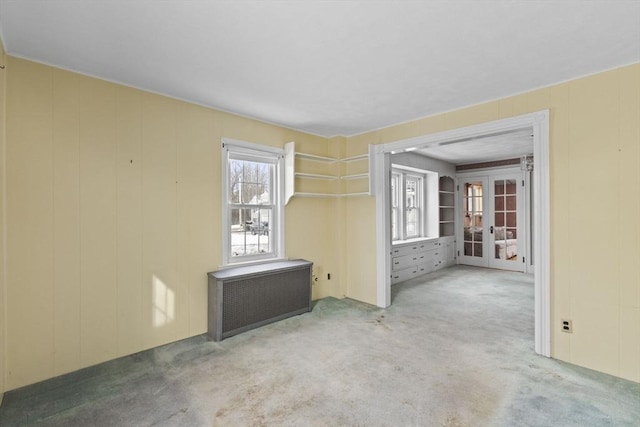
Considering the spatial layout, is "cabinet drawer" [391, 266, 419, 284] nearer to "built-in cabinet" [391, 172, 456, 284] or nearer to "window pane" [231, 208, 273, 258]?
"built-in cabinet" [391, 172, 456, 284]

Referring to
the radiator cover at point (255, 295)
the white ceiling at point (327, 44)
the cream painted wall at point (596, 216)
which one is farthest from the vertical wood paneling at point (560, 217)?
the radiator cover at point (255, 295)

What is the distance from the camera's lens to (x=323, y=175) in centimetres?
463

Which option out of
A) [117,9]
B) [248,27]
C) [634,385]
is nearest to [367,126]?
[248,27]

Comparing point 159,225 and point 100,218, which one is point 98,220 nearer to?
point 100,218

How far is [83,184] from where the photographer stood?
8.61ft

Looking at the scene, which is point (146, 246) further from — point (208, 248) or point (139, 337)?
point (139, 337)

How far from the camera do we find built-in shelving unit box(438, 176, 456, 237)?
7.27 metres

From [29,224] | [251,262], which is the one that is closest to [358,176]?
[251,262]

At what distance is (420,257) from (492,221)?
7.31 ft

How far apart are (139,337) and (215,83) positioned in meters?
2.52

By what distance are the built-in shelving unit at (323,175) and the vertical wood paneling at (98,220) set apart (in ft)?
6.46

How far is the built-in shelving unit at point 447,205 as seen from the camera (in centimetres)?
727

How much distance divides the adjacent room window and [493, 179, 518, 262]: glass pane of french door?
5.81ft

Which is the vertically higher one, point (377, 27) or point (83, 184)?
point (377, 27)
